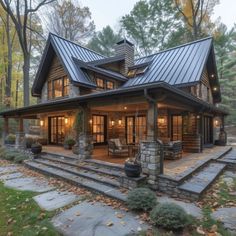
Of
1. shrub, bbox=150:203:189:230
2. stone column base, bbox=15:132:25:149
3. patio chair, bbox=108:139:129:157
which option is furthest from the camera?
stone column base, bbox=15:132:25:149

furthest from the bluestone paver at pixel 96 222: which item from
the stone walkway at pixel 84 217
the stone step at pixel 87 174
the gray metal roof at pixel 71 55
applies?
the gray metal roof at pixel 71 55

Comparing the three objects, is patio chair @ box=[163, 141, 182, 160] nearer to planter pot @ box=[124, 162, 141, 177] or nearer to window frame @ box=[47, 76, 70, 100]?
planter pot @ box=[124, 162, 141, 177]

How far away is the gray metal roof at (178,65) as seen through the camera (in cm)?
1045

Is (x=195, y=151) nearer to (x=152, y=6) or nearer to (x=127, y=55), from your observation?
(x=127, y=55)

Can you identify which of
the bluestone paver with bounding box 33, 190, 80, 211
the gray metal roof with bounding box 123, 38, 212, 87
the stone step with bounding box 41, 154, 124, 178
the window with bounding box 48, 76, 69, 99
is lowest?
the bluestone paver with bounding box 33, 190, 80, 211

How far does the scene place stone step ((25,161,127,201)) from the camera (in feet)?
17.0

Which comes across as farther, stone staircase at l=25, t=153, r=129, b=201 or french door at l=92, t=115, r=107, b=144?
french door at l=92, t=115, r=107, b=144

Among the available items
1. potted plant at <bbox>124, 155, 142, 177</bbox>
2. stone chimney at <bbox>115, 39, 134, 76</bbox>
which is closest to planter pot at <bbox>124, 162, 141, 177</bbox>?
potted plant at <bbox>124, 155, 142, 177</bbox>

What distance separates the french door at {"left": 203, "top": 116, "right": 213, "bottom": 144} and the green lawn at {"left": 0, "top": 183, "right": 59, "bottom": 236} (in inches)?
418

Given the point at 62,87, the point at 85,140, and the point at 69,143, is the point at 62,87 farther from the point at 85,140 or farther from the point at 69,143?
the point at 85,140

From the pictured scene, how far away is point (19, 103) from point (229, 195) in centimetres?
2589

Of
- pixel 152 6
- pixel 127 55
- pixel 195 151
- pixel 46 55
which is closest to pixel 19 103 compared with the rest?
pixel 46 55

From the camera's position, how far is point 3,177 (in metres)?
7.26

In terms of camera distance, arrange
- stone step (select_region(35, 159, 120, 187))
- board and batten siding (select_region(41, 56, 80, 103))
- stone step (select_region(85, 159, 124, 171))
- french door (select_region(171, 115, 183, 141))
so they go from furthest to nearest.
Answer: board and batten siding (select_region(41, 56, 80, 103)), french door (select_region(171, 115, 183, 141)), stone step (select_region(85, 159, 124, 171)), stone step (select_region(35, 159, 120, 187))
